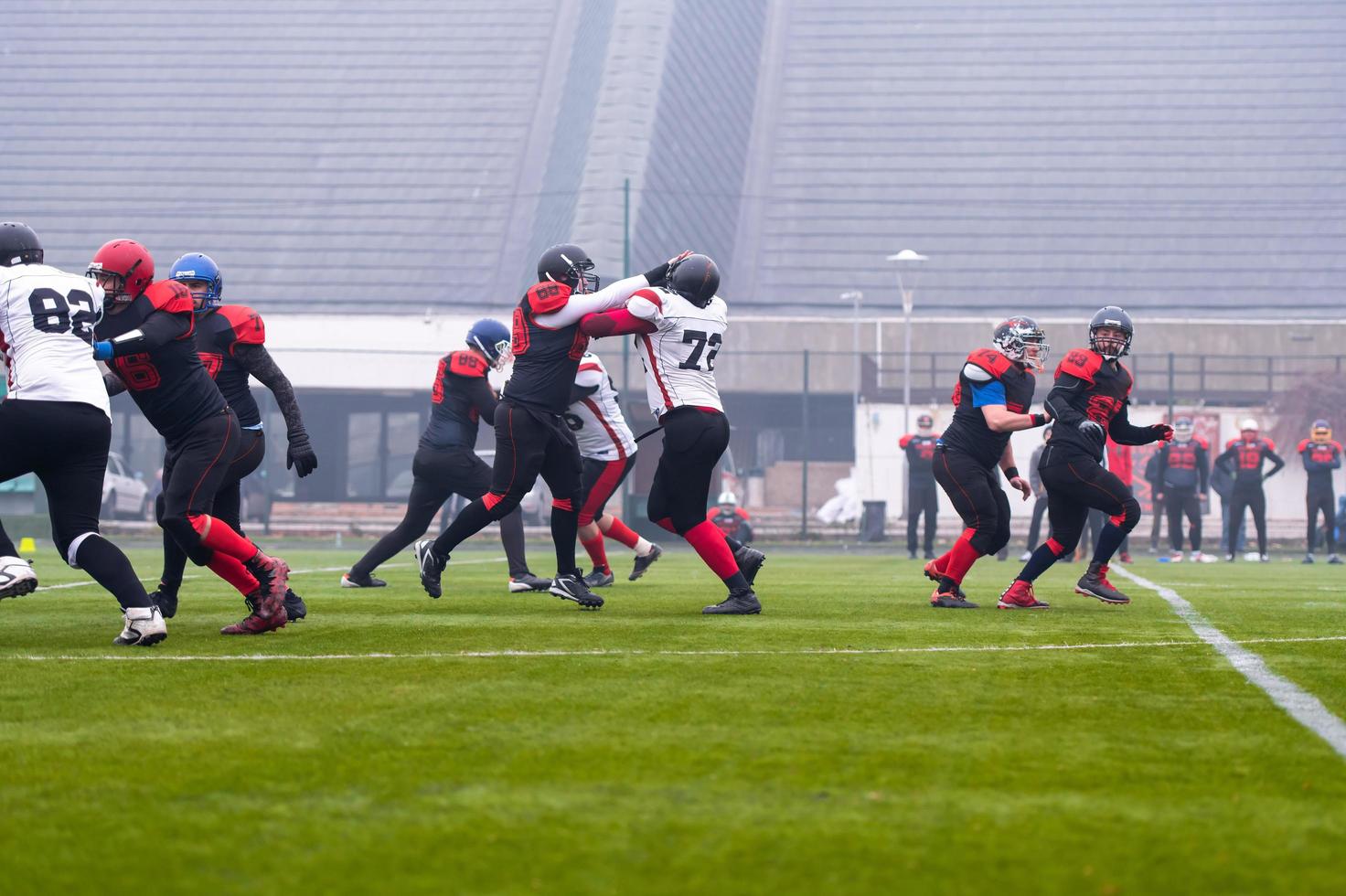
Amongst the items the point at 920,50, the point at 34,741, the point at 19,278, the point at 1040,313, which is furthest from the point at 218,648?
the point at 920,50

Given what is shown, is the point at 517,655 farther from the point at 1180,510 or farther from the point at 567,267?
the point at 1180,510

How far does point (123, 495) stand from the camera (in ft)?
98.7

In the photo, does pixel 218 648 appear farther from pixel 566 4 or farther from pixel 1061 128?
pixel 566 4

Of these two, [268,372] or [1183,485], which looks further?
[1183,485]

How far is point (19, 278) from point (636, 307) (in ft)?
9.50

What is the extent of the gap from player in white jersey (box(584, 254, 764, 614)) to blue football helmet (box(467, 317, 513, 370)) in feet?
8.38

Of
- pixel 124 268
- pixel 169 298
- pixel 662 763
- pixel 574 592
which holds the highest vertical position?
pixel 124 268

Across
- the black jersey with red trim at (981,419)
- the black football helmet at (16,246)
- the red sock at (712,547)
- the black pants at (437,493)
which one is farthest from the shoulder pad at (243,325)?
the black jersey with red trim at (981,419)

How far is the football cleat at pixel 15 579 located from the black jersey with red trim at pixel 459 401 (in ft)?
14.2

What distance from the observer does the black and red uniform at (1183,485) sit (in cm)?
2006

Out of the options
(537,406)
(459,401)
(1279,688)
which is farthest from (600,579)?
(1279,688)

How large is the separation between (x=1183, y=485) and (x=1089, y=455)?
36.5ft

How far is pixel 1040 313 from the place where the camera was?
33.5m

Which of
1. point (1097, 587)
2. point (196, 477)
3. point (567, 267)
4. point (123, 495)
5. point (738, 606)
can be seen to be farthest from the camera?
point (123, 495)
